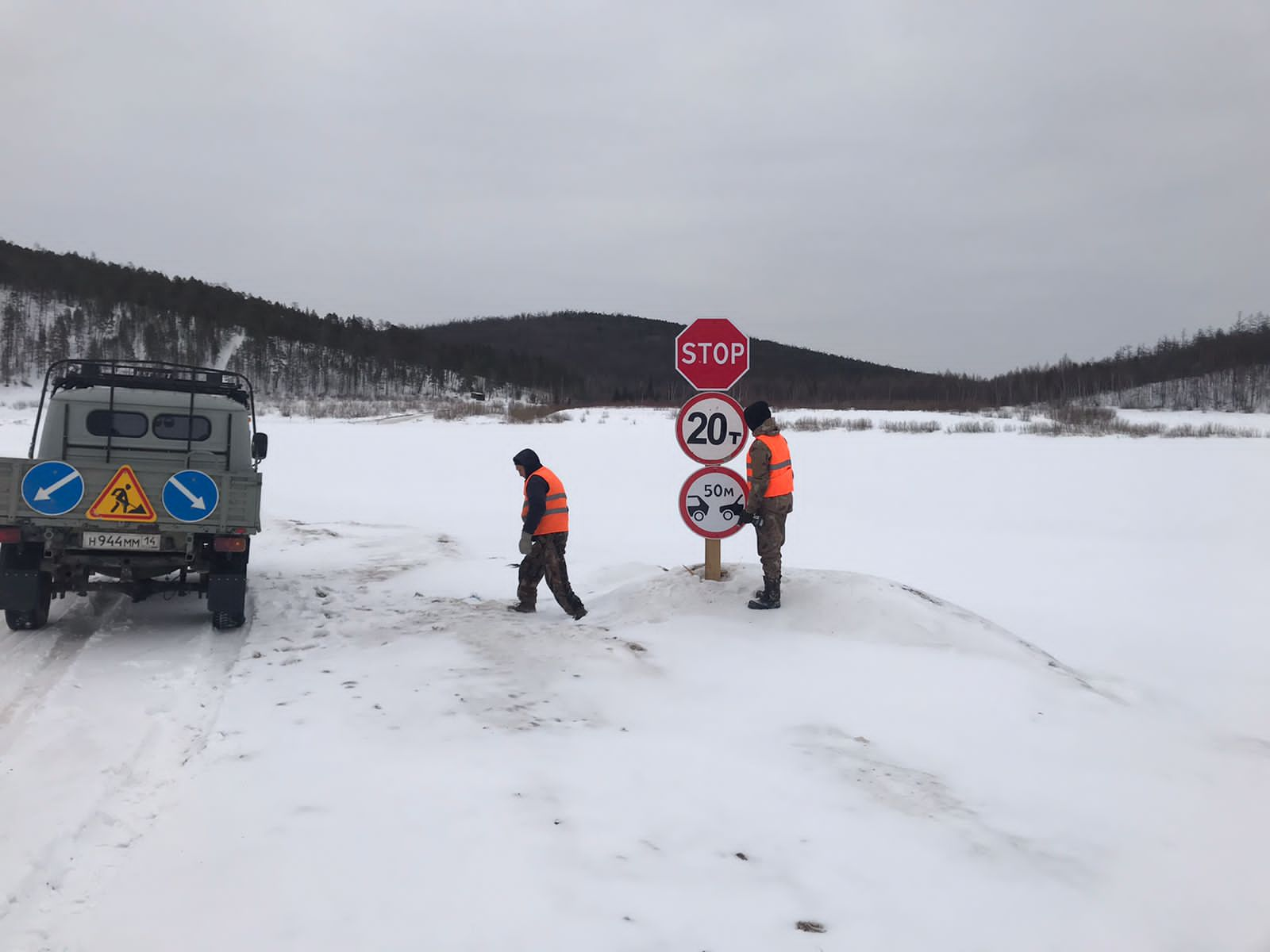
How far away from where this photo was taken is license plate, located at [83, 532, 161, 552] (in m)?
6.84

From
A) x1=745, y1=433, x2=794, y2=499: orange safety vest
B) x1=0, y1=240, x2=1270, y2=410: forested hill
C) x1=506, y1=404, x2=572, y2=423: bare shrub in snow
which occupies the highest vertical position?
x1=0, y1=240, x2=1270, y2=410: forested hill

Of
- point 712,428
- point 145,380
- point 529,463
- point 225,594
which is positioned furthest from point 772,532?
point 145,380

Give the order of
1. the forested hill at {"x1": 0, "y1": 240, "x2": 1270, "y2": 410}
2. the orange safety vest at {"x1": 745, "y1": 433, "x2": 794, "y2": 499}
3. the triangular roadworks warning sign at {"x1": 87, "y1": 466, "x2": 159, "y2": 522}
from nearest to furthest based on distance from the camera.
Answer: the triangular roadworks warning sign at {"x1": 87, "y1": 466, "x2": 159, "y2": 522}, the orange safety vest at {"x1": 745, "y1": 433, "x2": 794, "y2": 499}, the forested hill at {"x1": 0, "y1": 240, "x2": 1270, "y2": 410}

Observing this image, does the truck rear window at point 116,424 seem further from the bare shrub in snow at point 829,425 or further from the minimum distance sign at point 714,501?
the bare shrub in snow at point 829,425

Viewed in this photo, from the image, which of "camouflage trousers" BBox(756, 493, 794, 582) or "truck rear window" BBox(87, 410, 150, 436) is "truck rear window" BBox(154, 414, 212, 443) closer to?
"truck rear window" BBox(87, 410, 150, 436)

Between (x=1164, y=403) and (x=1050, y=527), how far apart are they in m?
76.3

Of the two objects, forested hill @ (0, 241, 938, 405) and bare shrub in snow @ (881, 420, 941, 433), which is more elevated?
forested hill @ (0, 241, 938, 405)

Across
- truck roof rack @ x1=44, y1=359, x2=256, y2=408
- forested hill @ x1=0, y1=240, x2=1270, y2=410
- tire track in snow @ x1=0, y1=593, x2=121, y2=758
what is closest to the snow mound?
tire track in snow @ x1=0, y1=593, x2=121, y2=758

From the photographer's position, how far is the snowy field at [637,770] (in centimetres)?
319

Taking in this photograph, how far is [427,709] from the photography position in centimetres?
523

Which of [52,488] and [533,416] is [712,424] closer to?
[52,488]

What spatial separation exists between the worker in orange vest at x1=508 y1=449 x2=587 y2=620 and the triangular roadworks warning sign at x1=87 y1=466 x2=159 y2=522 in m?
3.12

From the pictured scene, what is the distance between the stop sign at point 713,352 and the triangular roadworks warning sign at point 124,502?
4.68 metres

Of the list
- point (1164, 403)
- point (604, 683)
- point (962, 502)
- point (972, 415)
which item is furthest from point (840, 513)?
point (1164, 403)
